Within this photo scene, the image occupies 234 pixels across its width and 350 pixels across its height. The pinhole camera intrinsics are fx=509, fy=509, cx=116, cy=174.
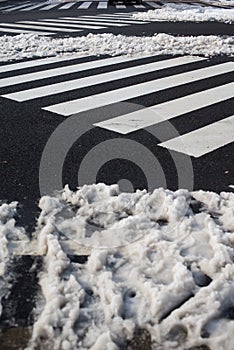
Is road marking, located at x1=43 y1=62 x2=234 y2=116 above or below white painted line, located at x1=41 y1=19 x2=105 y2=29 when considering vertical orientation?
below

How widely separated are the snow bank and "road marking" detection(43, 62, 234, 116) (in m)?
1.49

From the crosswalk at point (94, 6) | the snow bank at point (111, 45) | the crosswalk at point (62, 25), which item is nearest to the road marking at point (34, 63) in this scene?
the snow bank at point (111, 45)

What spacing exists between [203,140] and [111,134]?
0.83 meters

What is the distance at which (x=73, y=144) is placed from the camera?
445cm

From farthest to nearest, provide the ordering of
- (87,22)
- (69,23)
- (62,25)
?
1. (87,22)
2. (69,23)
3. (62,25)

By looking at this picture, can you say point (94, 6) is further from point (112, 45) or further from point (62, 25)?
point (112, 45)

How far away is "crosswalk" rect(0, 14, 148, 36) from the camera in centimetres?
1243

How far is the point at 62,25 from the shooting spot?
13.7m

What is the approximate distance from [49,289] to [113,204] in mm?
950

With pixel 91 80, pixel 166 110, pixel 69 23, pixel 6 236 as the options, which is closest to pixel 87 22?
pixel 69 23

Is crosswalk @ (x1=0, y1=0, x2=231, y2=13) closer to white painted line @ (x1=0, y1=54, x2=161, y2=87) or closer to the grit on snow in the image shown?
the grit on snow

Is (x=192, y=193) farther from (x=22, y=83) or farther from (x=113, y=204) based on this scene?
(x=22, y=83)

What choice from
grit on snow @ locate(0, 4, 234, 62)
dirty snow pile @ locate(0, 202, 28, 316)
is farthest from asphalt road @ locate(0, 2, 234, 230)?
grit on snow @ locate(0, 4, 234, 62)

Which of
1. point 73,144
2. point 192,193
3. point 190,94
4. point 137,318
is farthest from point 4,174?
point 190,94
